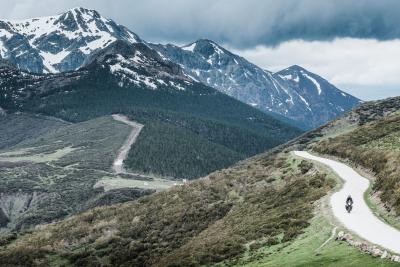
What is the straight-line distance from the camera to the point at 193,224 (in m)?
52.5

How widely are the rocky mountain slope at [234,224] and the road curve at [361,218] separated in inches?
43.0

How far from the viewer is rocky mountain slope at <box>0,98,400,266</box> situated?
34531 mm

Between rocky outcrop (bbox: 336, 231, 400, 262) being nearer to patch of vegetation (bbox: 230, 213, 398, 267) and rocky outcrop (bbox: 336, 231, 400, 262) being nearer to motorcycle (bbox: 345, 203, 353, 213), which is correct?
patch of vegetation (bbox: 230, 213, 398, 267)

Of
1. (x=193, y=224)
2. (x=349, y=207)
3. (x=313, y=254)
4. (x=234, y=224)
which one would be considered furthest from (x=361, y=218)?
(x=193, y=224)

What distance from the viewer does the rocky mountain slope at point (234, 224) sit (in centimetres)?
3453

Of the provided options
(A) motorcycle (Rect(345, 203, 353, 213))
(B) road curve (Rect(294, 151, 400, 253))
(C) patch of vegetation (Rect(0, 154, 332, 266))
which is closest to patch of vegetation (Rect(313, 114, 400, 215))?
(B) road curve (Rect(294, 151, 400, 253))

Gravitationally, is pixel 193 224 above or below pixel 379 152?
below

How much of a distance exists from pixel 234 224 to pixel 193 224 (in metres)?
7.30

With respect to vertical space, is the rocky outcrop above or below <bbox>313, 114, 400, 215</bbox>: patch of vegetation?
below

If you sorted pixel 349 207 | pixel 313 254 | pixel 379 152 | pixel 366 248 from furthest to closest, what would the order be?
pixel 379 152, pixel 349 207, pixel 313 254, pixel 366 248

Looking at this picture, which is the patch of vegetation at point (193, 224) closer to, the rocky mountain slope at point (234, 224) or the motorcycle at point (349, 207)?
the rocky mountain slope at point (234, 224)

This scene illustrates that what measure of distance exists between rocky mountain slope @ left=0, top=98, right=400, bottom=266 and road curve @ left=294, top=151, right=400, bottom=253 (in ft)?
3.58

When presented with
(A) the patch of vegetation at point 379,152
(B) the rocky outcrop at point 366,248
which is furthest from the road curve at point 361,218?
(A) the patch of vegetation at point 379,152

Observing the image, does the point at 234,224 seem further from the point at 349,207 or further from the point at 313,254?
the point at 313,254
